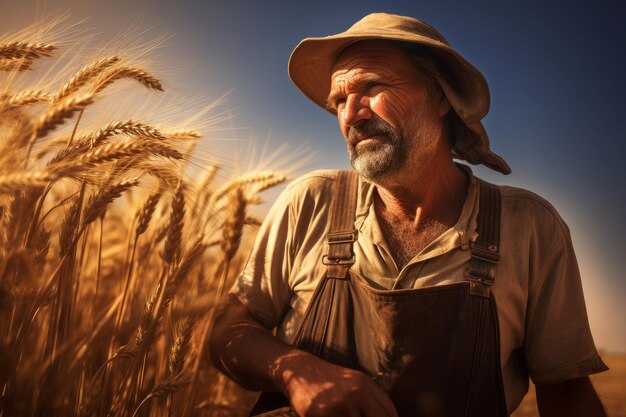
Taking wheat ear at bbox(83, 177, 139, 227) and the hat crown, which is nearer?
wheat ear at bbox(83, 177, 139, 227)

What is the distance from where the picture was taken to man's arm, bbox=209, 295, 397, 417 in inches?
60.2

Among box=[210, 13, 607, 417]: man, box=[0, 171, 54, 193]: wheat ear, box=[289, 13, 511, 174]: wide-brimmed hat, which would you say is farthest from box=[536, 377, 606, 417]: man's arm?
box=[0, 171, 54, 193]: wheat ear

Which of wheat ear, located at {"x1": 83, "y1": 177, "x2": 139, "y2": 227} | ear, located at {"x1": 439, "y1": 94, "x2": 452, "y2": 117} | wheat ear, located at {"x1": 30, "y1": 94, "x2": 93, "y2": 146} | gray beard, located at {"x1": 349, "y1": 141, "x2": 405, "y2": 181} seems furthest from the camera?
ear, located at {"x1": 439, "y1": 94, "x2": 452, "y2": 117}

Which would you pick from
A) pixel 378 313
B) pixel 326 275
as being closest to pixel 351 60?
pixel 326 275

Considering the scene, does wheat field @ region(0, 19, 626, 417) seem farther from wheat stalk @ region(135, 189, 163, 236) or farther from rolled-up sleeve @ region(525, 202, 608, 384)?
rolled-up sleeve @ region(525, 202, 608, 384)

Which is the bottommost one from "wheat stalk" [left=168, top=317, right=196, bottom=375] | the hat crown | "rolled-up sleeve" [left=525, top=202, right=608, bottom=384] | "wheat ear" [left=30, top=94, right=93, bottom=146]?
"wheat stalk" [left=168, top=317, right=196, bottom=375]

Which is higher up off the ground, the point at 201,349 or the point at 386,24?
the point at 386,24

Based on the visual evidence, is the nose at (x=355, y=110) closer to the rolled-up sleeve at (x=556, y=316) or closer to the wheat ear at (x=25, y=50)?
the rolled-up sleeve at (x=556, y=316)

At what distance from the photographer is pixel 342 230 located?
1984 mm

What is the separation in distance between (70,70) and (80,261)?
75cm

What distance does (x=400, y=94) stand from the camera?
2.08 meters

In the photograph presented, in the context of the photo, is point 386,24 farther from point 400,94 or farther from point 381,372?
point 381,372

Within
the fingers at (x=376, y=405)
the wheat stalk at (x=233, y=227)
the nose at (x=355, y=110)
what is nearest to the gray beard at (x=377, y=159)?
the nose at (x=355, y=110)

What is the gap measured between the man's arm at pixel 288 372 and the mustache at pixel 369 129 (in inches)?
34.0
